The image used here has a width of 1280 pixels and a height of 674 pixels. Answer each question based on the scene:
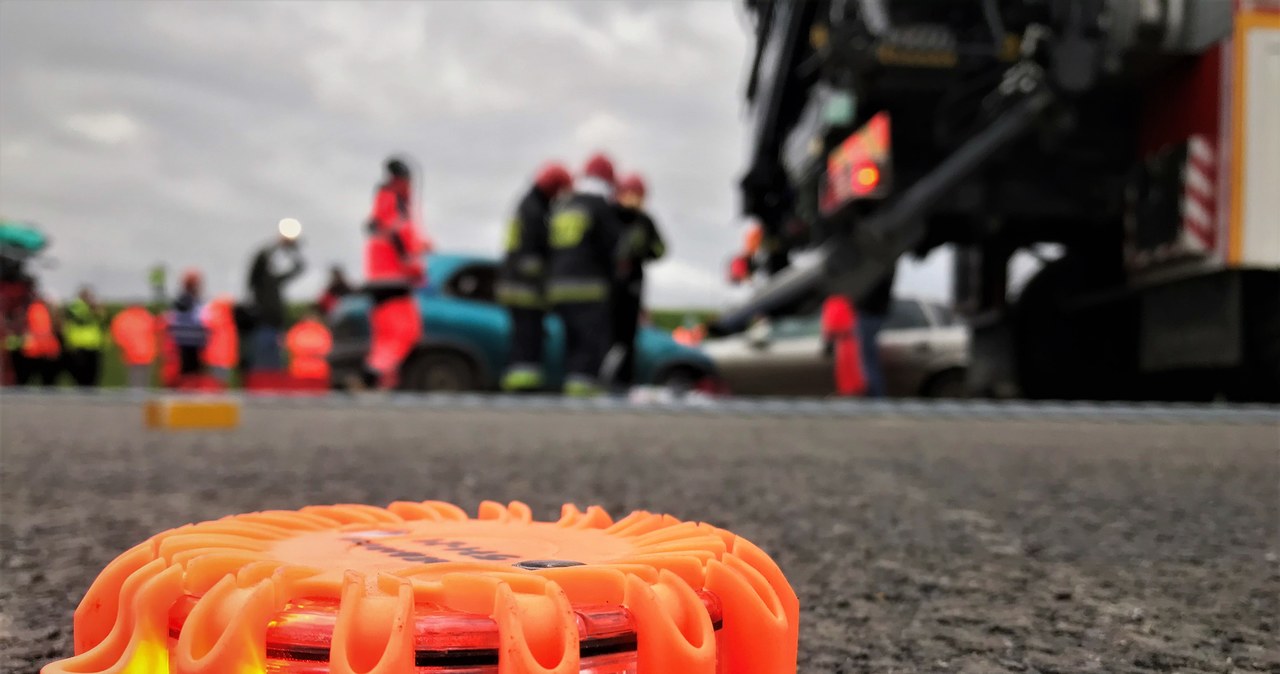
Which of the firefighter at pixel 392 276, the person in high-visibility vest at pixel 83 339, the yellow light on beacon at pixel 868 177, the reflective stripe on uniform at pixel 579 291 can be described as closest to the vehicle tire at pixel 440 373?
the firefighter at pixel 392 276

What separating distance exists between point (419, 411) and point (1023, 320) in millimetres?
4515

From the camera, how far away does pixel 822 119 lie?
695 cm

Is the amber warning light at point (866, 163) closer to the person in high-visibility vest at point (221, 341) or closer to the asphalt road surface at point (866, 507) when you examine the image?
the asphalt road surface at point (866, 507)

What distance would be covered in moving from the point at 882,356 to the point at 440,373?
154 inches

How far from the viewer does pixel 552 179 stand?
263 inches

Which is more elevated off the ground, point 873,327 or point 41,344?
point 873,327

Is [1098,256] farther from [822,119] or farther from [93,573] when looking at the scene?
[93,573]

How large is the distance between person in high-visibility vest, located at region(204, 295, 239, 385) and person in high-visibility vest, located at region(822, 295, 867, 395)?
6739 mm

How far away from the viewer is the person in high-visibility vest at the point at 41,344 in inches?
425

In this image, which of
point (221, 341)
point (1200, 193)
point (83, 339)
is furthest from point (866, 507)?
point (83, 339)

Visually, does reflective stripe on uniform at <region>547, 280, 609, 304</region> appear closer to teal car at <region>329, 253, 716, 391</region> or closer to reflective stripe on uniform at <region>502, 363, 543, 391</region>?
reflective stripe on uniform at <region>502, 363, 543, 391</region>

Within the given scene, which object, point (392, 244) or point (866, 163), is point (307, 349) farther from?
point (866, 163)

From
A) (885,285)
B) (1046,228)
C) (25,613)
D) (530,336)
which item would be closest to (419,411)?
(530,336)

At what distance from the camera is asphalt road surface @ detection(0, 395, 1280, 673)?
936 millimetres
